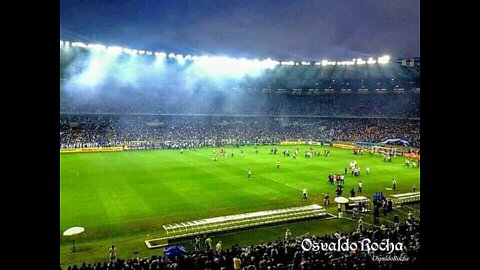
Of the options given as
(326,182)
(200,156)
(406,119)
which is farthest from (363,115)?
(326,182)

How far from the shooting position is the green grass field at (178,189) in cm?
1916

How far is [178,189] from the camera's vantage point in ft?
91.1

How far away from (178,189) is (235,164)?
1229 cm

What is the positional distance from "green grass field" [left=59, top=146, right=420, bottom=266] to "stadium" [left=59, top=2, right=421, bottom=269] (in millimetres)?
110

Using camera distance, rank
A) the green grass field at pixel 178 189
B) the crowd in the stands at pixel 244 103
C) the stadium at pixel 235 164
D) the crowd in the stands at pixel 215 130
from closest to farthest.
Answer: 1. the stadium at pixel 235 164
2. the green grass field at pixel 178 189
3. the crowd in the stands at pixel 215 130
4. the crowd in the stands at pixel 244 103

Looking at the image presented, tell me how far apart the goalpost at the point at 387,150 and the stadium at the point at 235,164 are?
0.15 meters

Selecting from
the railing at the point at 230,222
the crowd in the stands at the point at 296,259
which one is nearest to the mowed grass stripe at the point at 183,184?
the railing at the point at 230,222

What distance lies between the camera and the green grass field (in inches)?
754

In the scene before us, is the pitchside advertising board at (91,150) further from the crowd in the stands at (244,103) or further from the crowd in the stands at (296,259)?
the crowd in the stands at (296,259)

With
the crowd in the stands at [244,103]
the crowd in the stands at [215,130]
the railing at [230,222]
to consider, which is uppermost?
the crowd in the stands at [244,103]

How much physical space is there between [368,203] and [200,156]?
2438cm

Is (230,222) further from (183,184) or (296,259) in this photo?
(183,184)
